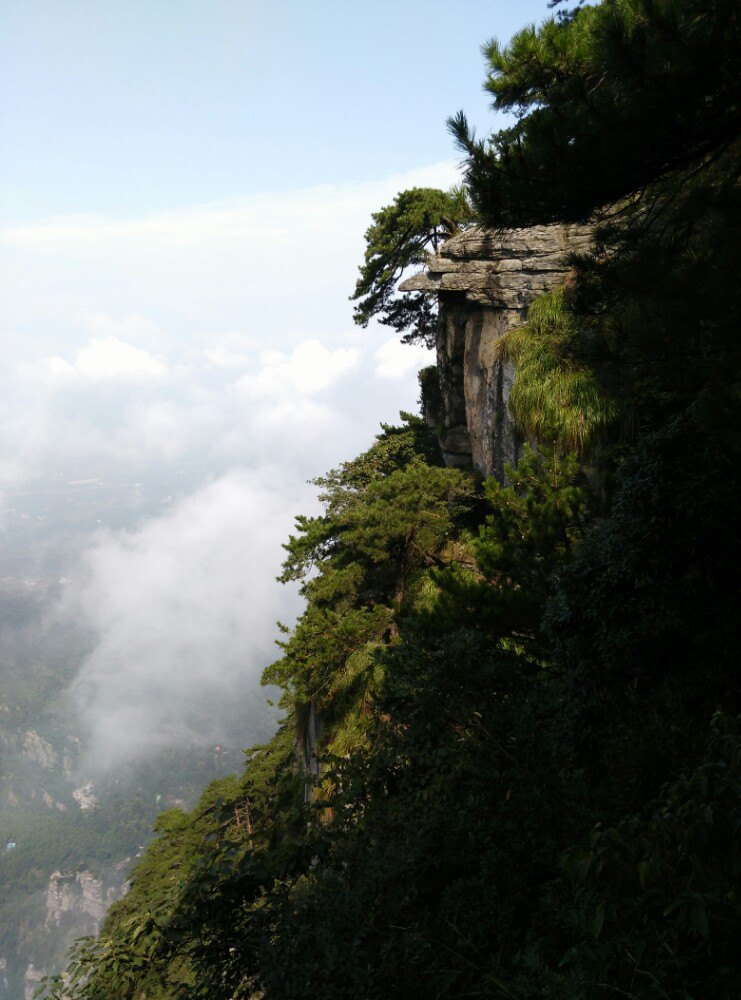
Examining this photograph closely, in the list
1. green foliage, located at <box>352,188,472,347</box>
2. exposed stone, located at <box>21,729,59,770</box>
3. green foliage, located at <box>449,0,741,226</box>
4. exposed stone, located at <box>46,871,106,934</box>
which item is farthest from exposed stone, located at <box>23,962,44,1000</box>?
green foliage, located at <box>449,0,741,226</box>

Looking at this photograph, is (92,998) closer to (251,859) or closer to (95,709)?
(251,859)

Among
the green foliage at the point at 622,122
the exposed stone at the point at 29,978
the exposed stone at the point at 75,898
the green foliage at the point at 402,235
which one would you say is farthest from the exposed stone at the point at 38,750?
the green foliage at the point at 622,122

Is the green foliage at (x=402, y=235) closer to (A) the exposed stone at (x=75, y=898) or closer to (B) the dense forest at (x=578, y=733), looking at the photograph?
(B) the dense forest at (x=578, y=733)

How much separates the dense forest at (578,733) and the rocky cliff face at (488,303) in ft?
19.5

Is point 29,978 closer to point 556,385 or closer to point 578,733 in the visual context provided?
point 556,385

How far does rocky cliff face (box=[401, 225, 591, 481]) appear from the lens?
12.3m

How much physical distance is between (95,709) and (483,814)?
641 ft

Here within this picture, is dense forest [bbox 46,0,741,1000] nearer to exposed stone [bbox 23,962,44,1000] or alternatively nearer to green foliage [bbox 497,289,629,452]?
green foliage [bbox 497,289,629,452]

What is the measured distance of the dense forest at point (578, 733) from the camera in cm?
229

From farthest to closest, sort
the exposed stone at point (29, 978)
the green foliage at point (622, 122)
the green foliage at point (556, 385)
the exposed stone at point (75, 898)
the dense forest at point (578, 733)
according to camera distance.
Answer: the exposed stone at point (75, 898) → the exposed stone at point (29, 978) → the green foliage at point (556, 385) → the green foliage at point (622, 122) → the dense forest at point (578, 733)

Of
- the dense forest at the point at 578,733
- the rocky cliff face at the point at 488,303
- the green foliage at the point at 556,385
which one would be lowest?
the dense forest at the point at 578,733

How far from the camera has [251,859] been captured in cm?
345

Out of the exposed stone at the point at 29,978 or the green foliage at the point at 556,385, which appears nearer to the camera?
the green foliage at the point at 556,385

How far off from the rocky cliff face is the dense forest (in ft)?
19.5
